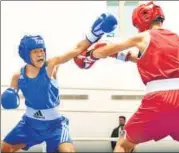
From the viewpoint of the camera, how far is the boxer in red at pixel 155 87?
106 inches

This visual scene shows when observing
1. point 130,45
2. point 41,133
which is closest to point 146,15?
point 130,45

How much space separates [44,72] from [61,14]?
3.58 m

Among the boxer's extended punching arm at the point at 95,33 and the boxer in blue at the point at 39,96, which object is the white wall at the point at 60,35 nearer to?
the boxer in blue at the point at 39,96

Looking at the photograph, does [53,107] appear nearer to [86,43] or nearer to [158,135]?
[86,43]

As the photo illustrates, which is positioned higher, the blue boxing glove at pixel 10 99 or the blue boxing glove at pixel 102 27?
the blue boxing glove at pixel 102 27

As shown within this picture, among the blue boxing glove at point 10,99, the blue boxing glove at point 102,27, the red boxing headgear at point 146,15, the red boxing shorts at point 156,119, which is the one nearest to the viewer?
the red boxing shorts at point 156,119

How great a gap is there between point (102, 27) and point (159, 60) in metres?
0.61

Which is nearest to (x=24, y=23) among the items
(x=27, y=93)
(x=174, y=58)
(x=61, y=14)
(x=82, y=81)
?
(x=61, y=14)

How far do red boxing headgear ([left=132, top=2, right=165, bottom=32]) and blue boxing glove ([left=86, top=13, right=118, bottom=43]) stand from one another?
210mm

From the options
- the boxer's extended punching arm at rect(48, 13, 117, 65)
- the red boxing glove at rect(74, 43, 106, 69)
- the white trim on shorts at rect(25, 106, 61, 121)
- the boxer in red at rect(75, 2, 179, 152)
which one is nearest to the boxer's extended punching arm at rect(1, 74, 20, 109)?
the white trim on shorts at rect(25, 106, 61, 121)

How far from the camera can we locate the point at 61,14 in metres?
6.85

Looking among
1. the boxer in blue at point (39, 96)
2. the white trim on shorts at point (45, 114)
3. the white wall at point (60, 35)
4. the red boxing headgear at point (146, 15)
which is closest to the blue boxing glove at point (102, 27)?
the boxer in blue at point (39, 96)

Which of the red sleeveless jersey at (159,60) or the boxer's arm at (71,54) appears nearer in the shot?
the red sleeveless jersey at (159,60)

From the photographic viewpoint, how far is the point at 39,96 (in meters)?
3.36
